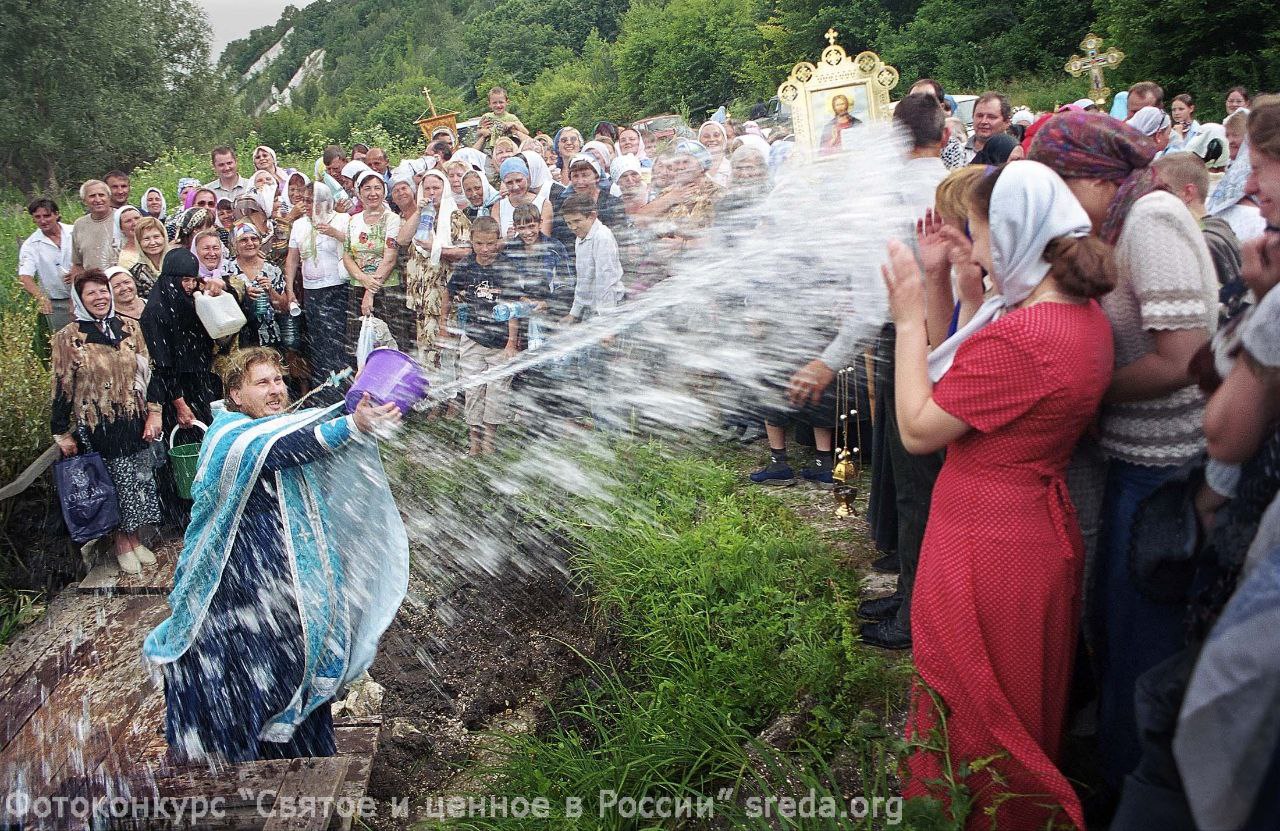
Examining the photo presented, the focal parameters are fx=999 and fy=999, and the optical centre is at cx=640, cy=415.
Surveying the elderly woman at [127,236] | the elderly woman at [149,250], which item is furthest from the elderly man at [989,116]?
the elderly woman at [127,236]

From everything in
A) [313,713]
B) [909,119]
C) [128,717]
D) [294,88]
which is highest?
[294,88]

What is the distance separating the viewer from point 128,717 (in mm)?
4914

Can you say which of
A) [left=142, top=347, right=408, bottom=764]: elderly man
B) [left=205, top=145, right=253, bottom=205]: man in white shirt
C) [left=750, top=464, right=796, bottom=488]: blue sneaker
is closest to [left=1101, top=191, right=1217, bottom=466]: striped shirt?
[left=142, top=347, right=408, bottom=764]: elderly man

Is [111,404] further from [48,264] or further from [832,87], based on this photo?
[832,87]

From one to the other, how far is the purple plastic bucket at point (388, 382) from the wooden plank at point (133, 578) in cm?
356

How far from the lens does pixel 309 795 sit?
3.59 metres

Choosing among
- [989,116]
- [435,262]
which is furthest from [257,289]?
[989,116]

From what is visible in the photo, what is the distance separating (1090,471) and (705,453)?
3789 mm

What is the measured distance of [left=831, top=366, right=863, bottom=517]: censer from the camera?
513cm

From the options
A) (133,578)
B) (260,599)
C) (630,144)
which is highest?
(630,144)

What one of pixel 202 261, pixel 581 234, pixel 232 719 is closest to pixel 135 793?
pixel 232 719

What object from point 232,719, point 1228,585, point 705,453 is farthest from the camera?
point 705,453

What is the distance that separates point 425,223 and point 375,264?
65cm

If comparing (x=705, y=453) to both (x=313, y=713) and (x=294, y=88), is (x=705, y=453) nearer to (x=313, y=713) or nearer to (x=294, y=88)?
(x=313, y=713)
